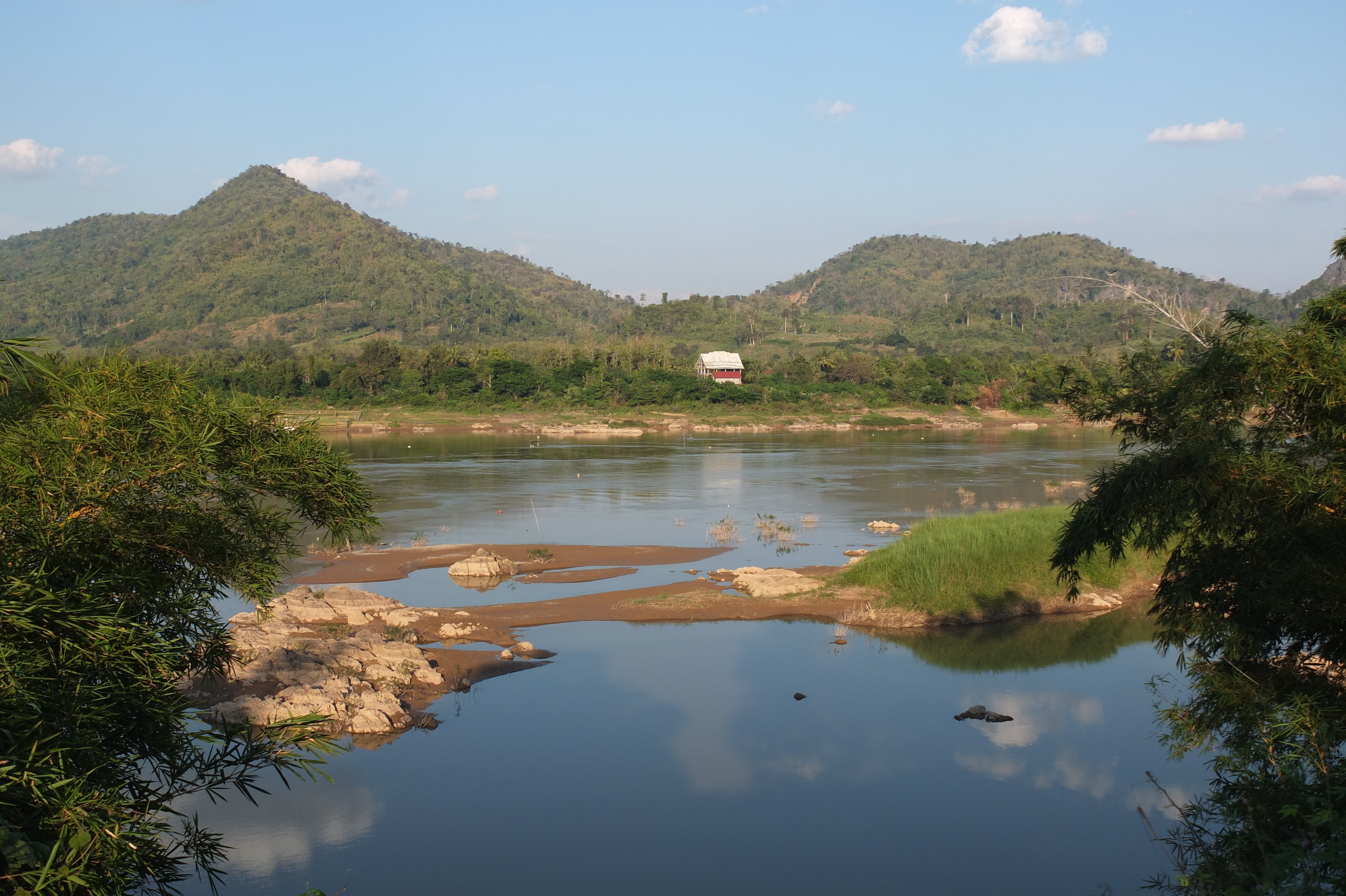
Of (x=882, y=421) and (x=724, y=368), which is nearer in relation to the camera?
(x=882, y=421)

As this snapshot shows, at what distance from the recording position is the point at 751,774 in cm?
1288

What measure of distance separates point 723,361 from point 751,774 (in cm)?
8438

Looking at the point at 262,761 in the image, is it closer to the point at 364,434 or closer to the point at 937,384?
the point at 364,434

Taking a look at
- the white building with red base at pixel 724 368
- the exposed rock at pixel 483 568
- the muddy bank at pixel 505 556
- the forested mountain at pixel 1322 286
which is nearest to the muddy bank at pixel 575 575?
the muddy bank at pixel 505 556

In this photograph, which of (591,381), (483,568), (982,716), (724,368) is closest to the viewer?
(982,716)

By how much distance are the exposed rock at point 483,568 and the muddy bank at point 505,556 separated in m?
0.43

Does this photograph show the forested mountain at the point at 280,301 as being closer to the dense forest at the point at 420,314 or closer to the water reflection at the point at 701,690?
the dense forest at the point at 420,314

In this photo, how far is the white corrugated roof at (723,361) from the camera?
95.8m

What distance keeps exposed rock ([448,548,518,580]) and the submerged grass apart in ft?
26.9

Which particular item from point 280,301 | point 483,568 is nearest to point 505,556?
point 483,568

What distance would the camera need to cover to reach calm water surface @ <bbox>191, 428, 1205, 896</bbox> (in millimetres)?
10461

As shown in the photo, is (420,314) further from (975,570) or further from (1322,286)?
(975,570)

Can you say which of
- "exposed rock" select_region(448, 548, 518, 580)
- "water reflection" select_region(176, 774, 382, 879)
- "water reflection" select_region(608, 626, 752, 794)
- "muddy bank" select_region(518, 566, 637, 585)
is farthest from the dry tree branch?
"exposed rock" select_region(448, 548, 518, 580)

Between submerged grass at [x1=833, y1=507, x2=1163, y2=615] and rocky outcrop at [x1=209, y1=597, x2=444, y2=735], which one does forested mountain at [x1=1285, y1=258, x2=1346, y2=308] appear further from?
rocky outcrop at [x1=209, y1=597, x2=444, y2=735]
